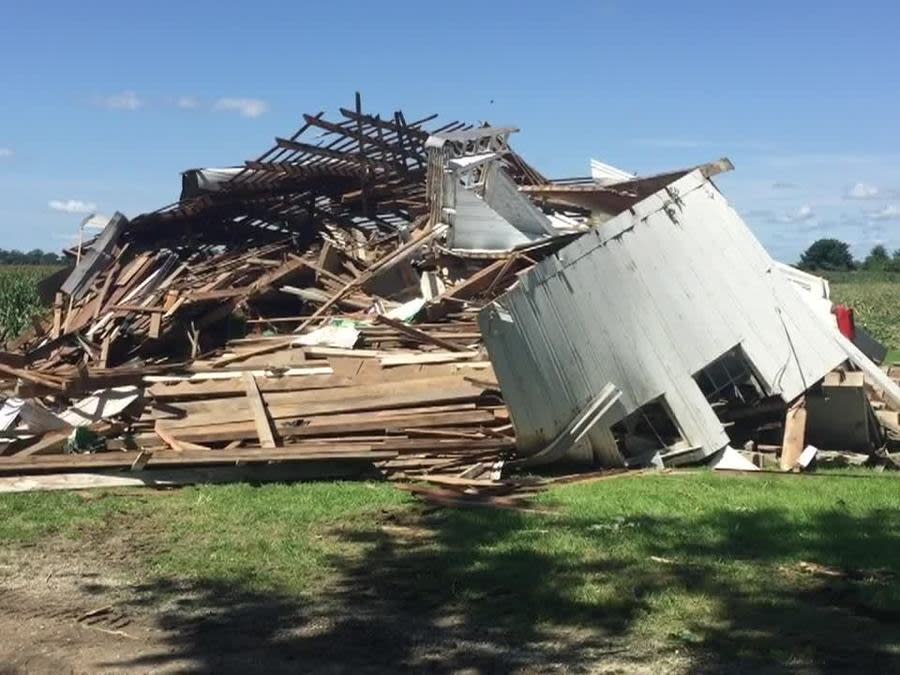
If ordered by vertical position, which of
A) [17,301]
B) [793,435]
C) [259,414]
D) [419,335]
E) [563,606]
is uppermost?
[17,301]

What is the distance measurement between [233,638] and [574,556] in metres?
2.66

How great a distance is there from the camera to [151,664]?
5352 millimetres

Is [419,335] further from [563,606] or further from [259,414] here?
[563,606]

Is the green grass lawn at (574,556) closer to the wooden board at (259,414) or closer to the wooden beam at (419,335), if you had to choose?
the wooden board at (259,414)

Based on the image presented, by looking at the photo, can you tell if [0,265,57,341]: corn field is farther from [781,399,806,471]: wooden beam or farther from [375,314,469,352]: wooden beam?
[781,399,806,471]: wooden beam

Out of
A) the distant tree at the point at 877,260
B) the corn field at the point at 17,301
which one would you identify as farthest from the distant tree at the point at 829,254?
the corn field at the point at 17,301

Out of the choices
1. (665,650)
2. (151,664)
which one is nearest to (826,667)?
(665,650)

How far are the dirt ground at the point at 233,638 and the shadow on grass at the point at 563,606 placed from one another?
17 millimetres

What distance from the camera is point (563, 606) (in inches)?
247

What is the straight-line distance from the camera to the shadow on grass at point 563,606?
5387 millimetres

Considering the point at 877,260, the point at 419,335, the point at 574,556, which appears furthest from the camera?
the point at 877,260

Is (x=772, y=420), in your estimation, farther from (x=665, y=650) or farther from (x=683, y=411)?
(x=665, y=650)

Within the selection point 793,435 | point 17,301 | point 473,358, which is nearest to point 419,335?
point 473,358

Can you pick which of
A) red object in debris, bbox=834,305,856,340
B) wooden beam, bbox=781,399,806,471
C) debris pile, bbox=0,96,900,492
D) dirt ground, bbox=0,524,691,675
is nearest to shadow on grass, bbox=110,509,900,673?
dirt ground, bbox=0,524,691,675
